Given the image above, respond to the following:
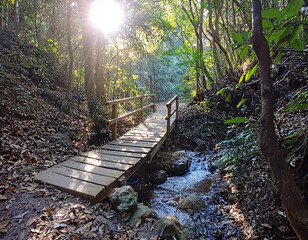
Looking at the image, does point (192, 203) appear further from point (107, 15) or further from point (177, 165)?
point (107, 15)

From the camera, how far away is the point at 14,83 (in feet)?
19.5

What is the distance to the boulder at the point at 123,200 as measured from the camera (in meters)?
2.85

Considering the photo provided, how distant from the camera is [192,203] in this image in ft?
12.3

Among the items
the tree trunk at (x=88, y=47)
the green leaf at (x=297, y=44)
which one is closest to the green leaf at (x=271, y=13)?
the green leaf at (x=297, y=44)

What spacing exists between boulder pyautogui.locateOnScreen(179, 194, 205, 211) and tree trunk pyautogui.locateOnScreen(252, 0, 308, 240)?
2800mm

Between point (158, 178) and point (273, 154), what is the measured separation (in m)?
4.11

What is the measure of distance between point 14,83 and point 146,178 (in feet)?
17.0

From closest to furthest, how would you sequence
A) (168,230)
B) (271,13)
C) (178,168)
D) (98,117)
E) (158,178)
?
(271,13)
(168,230)
(158,178)
(178,168)
(98,117)

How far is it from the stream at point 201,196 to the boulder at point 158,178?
0.39ft

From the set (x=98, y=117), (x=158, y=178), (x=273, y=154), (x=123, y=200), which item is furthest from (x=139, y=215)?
(x=98, y=117)

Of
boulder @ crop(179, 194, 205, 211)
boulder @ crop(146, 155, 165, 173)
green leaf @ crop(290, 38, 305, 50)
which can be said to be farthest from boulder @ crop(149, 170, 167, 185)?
green leaf @ crop(290, 38, 305, 50)

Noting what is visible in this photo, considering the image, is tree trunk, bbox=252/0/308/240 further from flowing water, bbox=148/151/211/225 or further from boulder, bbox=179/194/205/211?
boulder, bbox=179/194/205/211

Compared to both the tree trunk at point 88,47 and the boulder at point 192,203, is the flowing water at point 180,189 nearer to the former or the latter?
the boulder at point 192,203

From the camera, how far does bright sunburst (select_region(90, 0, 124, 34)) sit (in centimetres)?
635
